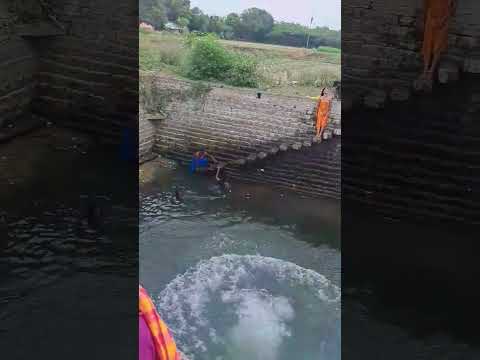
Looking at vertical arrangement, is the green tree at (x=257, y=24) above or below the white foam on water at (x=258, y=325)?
above

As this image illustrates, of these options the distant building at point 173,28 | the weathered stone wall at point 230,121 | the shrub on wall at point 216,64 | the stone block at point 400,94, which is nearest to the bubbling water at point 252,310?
the weathered stone wall at point 230,121

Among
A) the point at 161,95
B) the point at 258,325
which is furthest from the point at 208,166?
the point at 258,325

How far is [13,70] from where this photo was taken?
1645 millimetres

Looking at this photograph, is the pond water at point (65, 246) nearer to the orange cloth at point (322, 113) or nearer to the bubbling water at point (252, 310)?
the bubbling water at point (252, 310)

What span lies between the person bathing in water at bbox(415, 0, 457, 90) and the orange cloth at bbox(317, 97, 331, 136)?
816 millimetres

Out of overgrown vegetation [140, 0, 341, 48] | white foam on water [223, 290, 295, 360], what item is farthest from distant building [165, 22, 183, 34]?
white foam on water [223, 290, 295, 360]

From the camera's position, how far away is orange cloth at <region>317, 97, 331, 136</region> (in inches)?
100

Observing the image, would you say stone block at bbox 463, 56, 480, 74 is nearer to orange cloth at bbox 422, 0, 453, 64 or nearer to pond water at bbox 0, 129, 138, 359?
orange cloth at bbox 422, 0, 453, 64

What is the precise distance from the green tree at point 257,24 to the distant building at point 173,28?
12.4 inches

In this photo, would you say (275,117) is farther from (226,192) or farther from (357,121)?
(357,121)

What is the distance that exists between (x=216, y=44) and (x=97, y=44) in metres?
0.66

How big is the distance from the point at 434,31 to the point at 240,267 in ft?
4.66

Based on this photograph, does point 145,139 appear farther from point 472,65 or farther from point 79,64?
point 472,65

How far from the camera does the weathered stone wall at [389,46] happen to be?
5.59 feet
